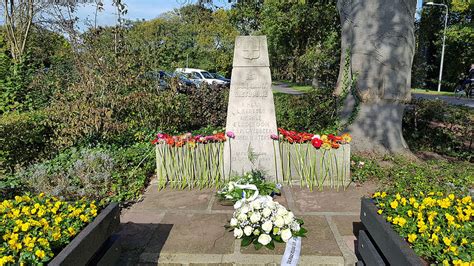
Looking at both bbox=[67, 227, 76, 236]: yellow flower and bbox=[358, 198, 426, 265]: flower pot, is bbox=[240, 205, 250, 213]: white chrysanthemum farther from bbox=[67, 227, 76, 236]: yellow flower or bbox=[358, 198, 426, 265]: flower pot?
bbox=[67, 227, 76, 236]: yellow flower

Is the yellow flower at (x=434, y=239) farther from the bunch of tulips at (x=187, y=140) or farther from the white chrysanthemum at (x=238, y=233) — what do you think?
the bunch of tulips at (x=187, y=140)

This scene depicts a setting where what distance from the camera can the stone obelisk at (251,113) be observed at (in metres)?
4.76

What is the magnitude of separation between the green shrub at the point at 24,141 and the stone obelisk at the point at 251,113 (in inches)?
136

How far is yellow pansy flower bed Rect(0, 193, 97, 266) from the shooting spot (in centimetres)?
200

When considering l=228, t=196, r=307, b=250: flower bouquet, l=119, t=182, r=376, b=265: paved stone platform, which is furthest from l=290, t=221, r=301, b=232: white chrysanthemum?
l=119, t=182, r=376, b=265: paved stone platform

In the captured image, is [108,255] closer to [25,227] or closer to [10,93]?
[25,227]

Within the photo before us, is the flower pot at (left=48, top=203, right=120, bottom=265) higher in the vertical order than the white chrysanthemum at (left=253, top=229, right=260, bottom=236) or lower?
higher

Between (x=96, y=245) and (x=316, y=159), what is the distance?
3.16 m

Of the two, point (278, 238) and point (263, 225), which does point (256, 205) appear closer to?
point (263, 225)

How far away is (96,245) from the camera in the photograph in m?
2.44

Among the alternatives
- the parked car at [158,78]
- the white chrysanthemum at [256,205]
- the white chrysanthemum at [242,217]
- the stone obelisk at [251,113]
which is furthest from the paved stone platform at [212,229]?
the parked car at [158,78]

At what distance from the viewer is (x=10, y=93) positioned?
8.33m

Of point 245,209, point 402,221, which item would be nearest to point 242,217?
point 245,209

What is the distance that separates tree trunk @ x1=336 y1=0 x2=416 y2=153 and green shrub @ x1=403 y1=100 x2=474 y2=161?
170cm
